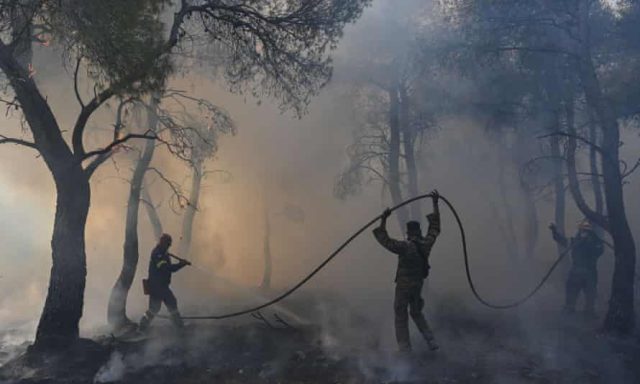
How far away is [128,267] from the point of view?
11.0m

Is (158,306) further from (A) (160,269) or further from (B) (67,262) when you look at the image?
(B) (67,262)

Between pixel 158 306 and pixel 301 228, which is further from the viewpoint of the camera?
pixel 301 228

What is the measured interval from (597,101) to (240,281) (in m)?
13.8

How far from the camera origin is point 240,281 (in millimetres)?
19953

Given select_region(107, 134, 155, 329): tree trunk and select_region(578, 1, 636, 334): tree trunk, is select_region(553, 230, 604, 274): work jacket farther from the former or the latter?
select_region(107, 134, 155, 329): tree trunk

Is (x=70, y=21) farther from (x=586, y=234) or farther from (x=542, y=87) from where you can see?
(x=586, y=234)

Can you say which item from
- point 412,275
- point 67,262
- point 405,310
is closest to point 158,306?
point 67,262

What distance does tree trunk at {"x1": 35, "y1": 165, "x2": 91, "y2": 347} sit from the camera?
8.22 m

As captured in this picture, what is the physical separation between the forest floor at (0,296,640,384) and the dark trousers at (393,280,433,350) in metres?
0.34

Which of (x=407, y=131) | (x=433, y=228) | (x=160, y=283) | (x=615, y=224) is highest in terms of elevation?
(x=407, y=131)

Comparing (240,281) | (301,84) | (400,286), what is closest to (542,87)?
(301,84)

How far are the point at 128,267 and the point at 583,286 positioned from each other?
9340mm

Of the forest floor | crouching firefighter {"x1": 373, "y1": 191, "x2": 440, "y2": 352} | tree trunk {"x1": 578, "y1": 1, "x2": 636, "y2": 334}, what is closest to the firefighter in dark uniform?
the forest floor

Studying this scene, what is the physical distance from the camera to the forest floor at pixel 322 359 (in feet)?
24.4
